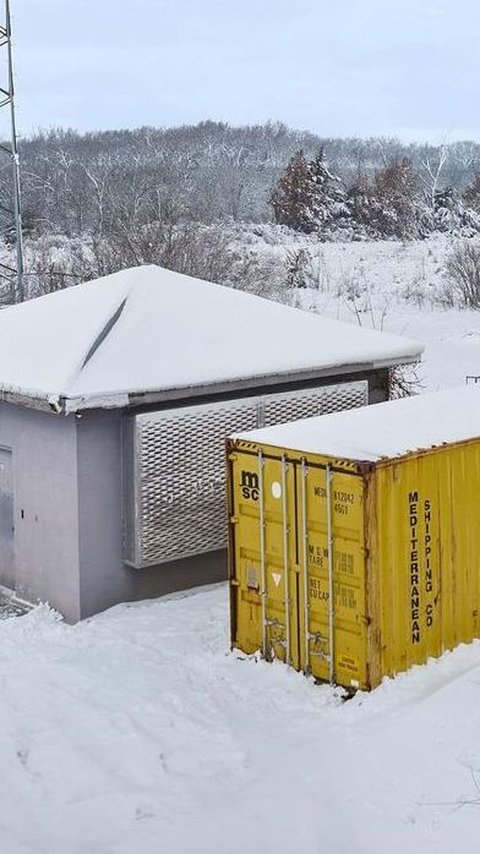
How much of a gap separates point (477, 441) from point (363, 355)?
3270 millimetres

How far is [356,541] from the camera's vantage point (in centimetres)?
783

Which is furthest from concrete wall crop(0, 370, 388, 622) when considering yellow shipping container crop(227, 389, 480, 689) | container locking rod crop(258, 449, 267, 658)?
container locking rod crop(258, 449, 267, 658)

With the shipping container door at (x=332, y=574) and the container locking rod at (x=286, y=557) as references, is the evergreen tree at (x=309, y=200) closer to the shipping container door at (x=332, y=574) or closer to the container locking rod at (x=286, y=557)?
the container locking rod at (x=286, y=557)

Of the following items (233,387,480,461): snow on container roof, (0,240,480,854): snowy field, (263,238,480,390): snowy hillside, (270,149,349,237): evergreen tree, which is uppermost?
(270,149,349,237): evergreen tree

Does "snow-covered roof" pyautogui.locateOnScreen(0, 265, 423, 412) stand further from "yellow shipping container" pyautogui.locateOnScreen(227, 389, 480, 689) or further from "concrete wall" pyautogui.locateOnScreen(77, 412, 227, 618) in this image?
"yellow shipping container" pyautogui.locateOnScreen(227, 389, 480, 689)

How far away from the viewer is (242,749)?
7.22m

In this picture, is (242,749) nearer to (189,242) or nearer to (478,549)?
(478,549)

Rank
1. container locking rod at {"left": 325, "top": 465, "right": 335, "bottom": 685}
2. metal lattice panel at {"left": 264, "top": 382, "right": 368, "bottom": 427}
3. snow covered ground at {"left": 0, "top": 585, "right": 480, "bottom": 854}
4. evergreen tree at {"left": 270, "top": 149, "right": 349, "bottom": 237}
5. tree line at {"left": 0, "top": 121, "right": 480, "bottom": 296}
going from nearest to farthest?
snow covered ground at {"left": 0, "top": 585, "right": 480, "bottom": 854} → container locking rod at {"left": 325, "top": 465, "right": 335, "bottom": 685} → metal lattice panel at {"left": 264, "top": 382, "right": 368, "bottom": 427} → tree line at {"left": 0, "top": 121, "right": 480, "bottom": 296} → evergreen tree at {"left": 270, "top": 149, "right": 349, "bottom": 237}

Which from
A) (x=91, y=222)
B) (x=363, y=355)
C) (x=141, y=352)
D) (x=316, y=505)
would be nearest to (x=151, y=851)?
(x=316, y=505)

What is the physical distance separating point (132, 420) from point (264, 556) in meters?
2.17

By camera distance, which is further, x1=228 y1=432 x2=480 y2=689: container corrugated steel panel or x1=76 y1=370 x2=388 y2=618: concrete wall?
x1=76 y1=370 x2=388 y2=618: concrete wall

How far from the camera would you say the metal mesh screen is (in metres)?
10.0

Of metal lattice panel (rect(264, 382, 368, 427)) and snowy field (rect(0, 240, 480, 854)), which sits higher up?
metal lattice panel (rect(264, 382, 368, 427))

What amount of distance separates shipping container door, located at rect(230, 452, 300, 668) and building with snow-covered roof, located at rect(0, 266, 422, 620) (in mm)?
1519
